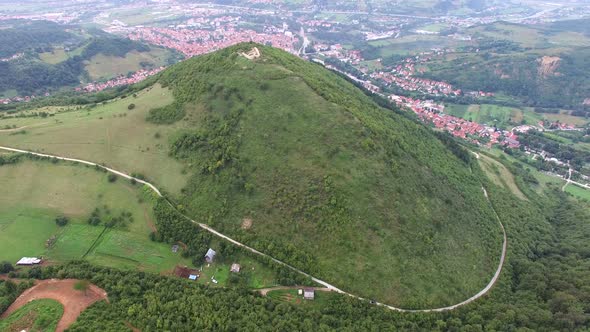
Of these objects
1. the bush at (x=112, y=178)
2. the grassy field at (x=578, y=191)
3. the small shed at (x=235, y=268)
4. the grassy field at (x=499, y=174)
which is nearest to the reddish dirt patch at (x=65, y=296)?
the small shed at (x=235, y=268)

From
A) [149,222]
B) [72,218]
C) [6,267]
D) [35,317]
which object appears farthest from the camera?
[72,218]

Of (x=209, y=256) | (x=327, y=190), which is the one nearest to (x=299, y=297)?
(x=209, y=256)

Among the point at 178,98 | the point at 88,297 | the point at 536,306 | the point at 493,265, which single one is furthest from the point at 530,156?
the point at 88,297

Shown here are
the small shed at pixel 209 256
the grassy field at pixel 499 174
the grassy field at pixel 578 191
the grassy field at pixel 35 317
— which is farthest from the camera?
the grassy field at pixel 578 191

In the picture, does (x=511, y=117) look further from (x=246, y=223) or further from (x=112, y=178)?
(x=112, y=178)

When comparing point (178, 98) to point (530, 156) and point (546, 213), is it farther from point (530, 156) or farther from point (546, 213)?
point (530, 156)

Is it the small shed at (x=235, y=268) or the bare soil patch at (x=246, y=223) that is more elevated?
the bare soil patch at (x=246, y=223)

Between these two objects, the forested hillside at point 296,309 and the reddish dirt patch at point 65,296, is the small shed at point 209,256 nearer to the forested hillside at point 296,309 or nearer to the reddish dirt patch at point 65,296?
the forested hillside at point 296,309
